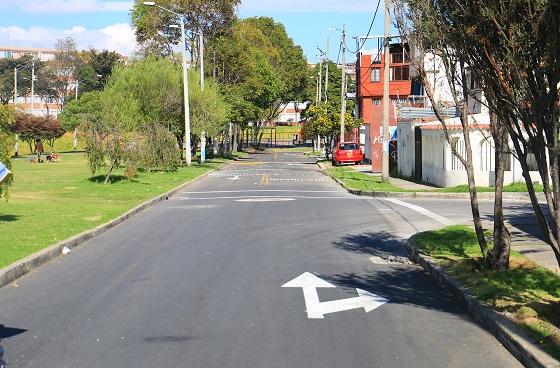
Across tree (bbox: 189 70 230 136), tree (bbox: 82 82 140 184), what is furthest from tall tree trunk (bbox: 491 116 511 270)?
tree (bbox: 189 70 230 136)

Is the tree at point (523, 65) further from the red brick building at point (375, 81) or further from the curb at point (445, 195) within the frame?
the red brick building at point (375, 81)

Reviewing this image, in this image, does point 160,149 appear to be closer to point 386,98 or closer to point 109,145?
point 109,145

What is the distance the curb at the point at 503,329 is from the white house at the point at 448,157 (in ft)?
52.5

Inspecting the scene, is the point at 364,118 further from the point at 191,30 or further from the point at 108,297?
the point at 108,297

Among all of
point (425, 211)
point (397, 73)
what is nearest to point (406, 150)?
point (425, 211)

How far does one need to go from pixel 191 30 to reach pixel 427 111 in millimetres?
28310

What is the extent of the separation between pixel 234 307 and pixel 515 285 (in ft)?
11.3

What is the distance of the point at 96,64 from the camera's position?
10056 centimetres

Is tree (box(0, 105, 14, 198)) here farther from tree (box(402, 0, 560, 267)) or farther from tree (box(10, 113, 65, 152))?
tree (box(10, 113, 65, 152))

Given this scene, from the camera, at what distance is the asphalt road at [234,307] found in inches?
287

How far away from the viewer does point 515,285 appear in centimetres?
970

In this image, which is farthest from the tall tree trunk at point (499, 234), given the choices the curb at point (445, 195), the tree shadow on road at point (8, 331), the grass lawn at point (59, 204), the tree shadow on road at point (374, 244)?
the curb at point (445, 195)

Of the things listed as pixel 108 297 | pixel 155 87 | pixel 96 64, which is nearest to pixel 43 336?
pixel 108 297

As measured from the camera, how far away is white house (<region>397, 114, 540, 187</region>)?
29234 mm
